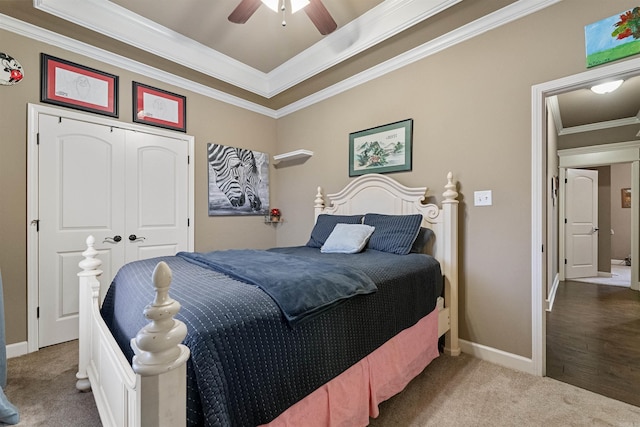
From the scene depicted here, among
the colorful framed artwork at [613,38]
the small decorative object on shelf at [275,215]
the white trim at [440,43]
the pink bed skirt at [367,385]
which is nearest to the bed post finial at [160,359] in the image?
the pink bed skirt at [367,385]

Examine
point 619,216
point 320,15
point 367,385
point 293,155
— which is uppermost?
point 320,15

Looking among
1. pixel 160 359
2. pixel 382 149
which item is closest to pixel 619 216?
pixel 382 149

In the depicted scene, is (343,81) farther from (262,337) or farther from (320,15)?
(262,337)

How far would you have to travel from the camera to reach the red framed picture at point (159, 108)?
2.92m

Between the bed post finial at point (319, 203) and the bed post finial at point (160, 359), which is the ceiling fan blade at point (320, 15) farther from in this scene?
the bed post finial at point (160, 359)

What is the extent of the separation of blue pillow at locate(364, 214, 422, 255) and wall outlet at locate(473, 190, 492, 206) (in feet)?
1.50

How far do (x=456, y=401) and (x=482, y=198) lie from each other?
1462 mm

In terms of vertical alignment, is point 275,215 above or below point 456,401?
above

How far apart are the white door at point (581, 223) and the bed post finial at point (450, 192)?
13.8 feet

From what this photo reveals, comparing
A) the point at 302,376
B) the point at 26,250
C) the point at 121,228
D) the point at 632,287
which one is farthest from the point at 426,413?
the point at 632,287

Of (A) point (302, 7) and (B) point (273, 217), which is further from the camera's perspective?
(B) point (273, 217)

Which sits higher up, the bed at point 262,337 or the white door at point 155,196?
the white door at point 155,196

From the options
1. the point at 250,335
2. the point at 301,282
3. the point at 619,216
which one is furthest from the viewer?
the point at 619,216

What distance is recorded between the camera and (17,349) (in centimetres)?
228
